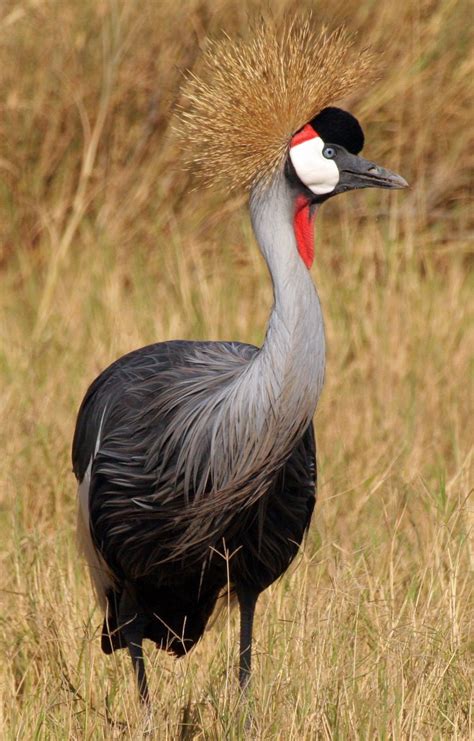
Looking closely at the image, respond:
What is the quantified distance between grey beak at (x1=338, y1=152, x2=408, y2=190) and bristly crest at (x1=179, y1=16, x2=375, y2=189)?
0.12 meters

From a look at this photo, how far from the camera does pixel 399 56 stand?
17.0 feet

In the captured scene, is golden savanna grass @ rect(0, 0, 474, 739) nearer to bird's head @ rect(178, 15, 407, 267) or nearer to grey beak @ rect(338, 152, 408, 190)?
bird's head @ rect(178, 15, 407, 267)

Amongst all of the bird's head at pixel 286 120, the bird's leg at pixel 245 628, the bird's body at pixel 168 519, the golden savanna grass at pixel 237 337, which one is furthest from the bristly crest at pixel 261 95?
the bird's leg at pixel 245 628

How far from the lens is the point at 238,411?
2506 millimetres

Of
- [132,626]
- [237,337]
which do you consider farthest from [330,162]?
[237,337]

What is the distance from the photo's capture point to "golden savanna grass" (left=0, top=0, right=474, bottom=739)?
2.48 metres

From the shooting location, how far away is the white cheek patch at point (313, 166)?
100.0 inches

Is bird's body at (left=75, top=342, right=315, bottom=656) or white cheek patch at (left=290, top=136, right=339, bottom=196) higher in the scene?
white cheek patch at (left=290, top=136, right=339, bottom=196)

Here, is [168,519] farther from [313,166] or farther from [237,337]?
[237,337]

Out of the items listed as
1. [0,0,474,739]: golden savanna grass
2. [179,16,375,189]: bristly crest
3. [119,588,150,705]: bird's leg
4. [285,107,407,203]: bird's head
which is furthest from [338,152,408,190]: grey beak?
[119,588,150,705]: bird's leg

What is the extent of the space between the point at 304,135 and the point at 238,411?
52cm

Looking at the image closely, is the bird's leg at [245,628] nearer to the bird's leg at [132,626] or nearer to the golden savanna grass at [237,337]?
the golden savanna grass at [237,337]

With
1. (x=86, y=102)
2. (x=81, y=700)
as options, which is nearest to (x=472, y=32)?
(x=86, y=102)

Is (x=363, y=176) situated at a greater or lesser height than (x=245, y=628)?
greater
